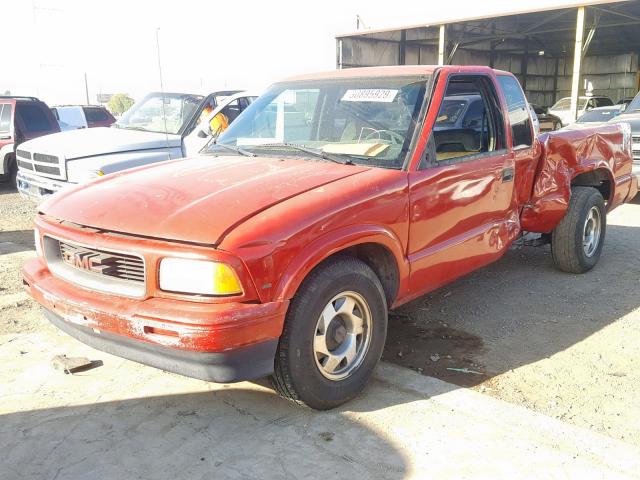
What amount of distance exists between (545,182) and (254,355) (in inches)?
128

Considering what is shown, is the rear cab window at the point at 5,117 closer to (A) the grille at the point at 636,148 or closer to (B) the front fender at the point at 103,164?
(B) the front fender at the point at 103,164

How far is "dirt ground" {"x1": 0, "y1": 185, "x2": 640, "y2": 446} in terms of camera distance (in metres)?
3.29

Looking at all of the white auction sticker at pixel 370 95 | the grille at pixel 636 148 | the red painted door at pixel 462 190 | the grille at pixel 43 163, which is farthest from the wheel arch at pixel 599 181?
the grille at pixel 43 163

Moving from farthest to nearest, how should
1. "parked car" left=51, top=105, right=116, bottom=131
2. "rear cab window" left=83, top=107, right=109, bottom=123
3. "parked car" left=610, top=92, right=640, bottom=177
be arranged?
1. "rear cab window" left=83, top=107, right=109, bottom=123
2. "parked car" left=51, top=105, right=116, bottom=131
3. "parked car" left=610, top=92, right=640, bottom=177

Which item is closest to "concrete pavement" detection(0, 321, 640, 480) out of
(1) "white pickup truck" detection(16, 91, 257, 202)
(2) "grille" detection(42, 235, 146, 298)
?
(2) "grille" detection(42, 235, 146, 298)

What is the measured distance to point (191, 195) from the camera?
303 centimetres

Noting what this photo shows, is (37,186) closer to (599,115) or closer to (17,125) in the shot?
(17,125)

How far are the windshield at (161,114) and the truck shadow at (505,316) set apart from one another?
448 cm

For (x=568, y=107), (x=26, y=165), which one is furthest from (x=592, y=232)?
(x=568, y=107)

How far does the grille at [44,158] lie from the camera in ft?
22.3

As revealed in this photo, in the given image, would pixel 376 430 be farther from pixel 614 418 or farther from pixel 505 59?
pixel 505 59

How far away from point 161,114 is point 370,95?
491 cm

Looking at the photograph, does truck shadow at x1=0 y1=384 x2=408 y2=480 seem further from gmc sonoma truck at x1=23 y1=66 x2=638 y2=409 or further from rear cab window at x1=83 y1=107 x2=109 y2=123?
rear cab window at x1=83 y1=107 x2=109 y2=123

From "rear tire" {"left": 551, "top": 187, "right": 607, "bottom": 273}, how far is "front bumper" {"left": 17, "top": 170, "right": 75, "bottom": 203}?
5236 millimetres
